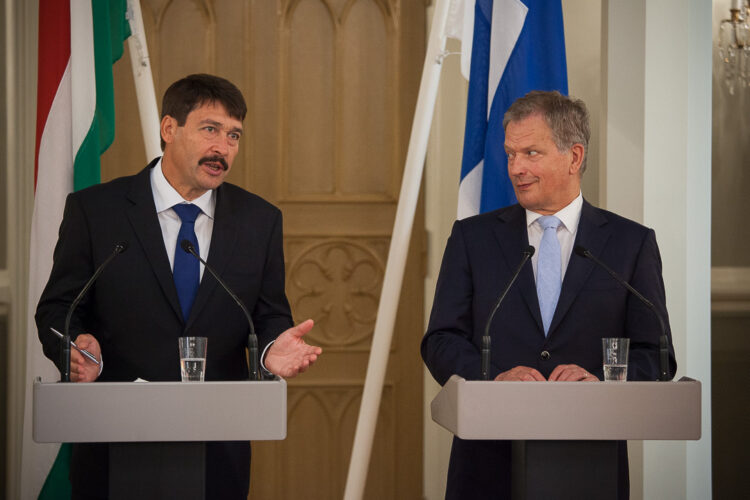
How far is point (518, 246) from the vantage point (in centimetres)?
249

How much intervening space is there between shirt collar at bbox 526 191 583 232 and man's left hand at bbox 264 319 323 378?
0.73 m

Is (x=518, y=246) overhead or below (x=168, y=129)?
below

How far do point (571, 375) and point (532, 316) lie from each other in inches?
13.6

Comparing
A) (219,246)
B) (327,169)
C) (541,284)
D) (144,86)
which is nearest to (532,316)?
(541,284)

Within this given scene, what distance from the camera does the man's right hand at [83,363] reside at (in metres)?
2.06

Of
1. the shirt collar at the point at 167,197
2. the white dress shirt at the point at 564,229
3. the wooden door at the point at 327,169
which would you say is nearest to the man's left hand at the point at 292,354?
the shirt collar at the point at 167,197

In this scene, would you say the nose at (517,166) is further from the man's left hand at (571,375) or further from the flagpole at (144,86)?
the flagpole at (144,86)

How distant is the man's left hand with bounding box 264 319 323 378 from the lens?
2.18 meters

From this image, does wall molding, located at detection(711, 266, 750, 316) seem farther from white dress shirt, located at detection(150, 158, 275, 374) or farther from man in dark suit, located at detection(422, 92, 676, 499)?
white dress shirt, located at detection(150, 158, 275, 374)

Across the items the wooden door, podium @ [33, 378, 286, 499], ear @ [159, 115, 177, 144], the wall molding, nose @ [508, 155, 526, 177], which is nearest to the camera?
podium @ [33, 378, 286, 499]

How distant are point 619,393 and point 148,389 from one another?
99 cm

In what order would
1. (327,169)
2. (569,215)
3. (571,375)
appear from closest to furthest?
(571,375) < (569,215) < (327,169)

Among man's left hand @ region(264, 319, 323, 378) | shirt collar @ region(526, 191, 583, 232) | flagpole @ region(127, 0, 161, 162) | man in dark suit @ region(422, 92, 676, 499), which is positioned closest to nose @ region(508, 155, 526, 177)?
man in dark suit @ region(422, 92, 676, 499)

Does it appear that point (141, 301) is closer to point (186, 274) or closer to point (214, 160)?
point (186, 274)
